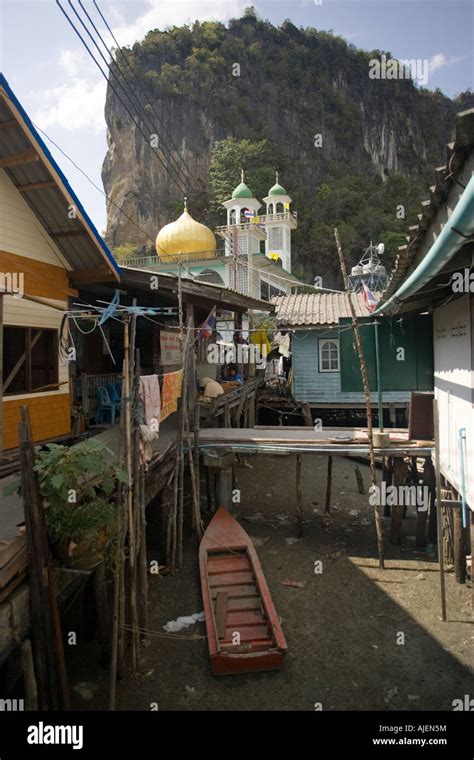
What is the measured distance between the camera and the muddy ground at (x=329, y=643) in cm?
579

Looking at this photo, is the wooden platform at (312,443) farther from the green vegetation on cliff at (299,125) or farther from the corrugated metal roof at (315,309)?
the green vegetation on cliff at (299,125)

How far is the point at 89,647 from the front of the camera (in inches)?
263

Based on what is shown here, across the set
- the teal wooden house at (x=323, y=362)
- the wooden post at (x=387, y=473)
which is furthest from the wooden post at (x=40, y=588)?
the teal wooden house at (x=323, y=362)

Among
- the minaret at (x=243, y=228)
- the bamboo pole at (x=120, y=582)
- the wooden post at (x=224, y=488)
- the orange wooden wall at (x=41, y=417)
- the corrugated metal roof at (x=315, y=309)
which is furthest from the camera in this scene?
the minaret at (x=243, y=228)

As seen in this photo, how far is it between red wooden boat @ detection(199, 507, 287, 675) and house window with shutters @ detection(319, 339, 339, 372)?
11.9m

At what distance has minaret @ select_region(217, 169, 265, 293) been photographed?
112ft

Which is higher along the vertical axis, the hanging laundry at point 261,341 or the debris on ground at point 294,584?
the hanging laundry at point 261,341

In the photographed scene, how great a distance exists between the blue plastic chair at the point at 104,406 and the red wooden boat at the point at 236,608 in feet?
12.8

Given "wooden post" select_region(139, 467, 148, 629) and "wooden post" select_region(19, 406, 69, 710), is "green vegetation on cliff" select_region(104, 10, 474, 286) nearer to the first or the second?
"wooden post" select_region(139, 467, 148, 629)

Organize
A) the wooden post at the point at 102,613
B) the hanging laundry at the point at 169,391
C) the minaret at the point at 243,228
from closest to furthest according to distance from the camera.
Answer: the wooden post at the point at 102,613 → the hanging laundry at the point at 169,391 → the minaret at the point at 243,228

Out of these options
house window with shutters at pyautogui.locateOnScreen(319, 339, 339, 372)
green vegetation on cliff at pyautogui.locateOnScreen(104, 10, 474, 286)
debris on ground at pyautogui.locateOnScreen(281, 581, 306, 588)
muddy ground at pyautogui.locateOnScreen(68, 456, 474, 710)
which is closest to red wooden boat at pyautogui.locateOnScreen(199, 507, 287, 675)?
muddy ground at pyautogui.locateOnScreen(68, 456, 474, 710)
